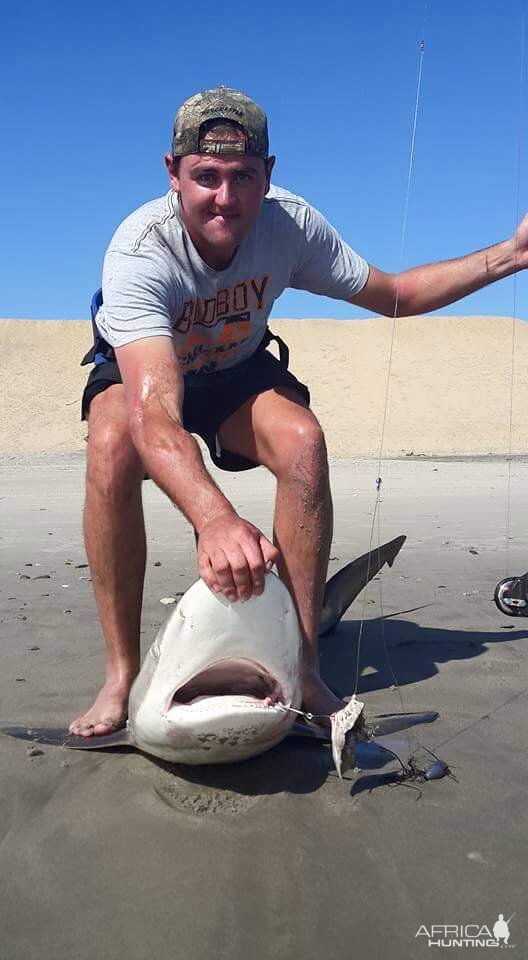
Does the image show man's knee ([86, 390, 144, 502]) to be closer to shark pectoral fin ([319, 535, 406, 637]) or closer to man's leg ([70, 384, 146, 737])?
man's leg ([70, 384, 146, 737])

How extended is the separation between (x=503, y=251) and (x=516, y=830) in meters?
2.03

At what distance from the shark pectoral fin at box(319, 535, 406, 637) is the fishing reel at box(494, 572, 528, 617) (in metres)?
0.62

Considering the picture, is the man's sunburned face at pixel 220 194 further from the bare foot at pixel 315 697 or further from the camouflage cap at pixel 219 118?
the bare foot at pixel 315 697

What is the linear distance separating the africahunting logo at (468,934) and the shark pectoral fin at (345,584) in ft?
6.90

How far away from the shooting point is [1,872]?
1993 millimetres

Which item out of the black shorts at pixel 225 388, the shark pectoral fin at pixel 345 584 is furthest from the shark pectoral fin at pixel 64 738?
the shark pectoral fin at pixel 345 584

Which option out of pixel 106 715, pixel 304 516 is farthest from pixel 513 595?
pixel 106 715

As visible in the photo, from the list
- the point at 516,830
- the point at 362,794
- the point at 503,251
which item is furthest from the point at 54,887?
the point at 503,251

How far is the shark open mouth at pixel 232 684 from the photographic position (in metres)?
2.20

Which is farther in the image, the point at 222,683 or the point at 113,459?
the point at 113,459

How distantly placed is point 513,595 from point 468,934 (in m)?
1.70

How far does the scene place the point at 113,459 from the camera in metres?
2.87

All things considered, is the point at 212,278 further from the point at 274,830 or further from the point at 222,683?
the point at 274,830

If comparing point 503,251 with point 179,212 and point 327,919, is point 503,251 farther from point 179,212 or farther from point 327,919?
point 327,919
